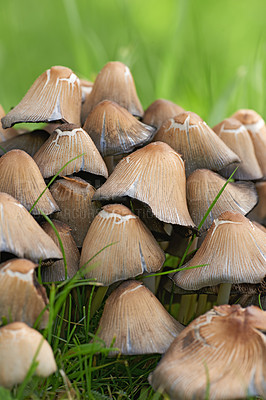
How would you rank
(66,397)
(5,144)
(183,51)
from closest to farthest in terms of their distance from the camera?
(66,397) < (5,144) < (183,51)

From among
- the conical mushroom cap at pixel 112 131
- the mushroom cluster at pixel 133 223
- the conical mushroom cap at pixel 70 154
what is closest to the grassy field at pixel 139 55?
the mushroom cluster at pixel 133 223

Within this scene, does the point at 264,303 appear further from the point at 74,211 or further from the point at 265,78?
the point at 265,78

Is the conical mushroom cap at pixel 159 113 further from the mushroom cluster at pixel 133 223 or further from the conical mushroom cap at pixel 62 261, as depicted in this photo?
the conical mushroom cap at pixel 62 261

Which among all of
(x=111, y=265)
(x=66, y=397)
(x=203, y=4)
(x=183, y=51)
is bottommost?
(x=66, y=397)

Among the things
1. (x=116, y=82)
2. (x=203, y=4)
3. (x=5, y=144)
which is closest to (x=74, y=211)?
(x=5, y=144)

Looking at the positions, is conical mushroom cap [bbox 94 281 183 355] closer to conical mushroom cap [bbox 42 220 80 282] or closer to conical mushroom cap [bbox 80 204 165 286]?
conical mushroom cap [bbox 80 204 165 286]
